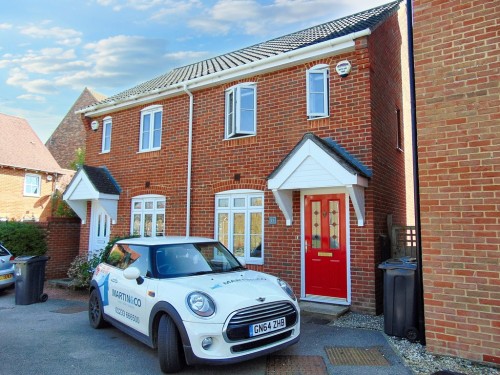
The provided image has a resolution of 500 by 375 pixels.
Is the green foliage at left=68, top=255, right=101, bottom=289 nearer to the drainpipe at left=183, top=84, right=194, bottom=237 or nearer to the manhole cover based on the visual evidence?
the manhole cover

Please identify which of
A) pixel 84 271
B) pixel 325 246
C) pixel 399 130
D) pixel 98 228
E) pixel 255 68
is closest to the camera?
pixel 325 246

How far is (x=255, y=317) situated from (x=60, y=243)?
10.3m

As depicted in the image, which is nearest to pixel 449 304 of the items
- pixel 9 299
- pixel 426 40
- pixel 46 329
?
pixel 426 40

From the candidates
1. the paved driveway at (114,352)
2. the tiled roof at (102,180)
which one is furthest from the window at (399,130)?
the tiled roof at (102,180)

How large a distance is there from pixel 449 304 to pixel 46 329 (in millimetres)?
6474

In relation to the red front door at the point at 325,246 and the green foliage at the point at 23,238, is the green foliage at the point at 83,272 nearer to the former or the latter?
the green foliage at the point at 23,238

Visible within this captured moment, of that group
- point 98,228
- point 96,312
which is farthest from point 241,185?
point 98,228

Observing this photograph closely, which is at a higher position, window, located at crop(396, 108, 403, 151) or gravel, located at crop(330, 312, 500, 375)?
window, located at crop(396, 108, 403, 151)

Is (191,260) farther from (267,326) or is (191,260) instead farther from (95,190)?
(95,190)

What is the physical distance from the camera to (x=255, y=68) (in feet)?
28.4

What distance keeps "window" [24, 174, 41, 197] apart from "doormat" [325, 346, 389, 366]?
69.6ft

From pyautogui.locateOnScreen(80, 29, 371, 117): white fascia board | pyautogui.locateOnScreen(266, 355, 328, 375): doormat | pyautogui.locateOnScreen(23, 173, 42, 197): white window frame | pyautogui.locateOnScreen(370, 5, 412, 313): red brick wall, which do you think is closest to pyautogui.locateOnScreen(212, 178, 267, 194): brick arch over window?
pyautogui.locateOnScreen(370, 5, 412, 313): red brick wall

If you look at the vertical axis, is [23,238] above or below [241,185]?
below

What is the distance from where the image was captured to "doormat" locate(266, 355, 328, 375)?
166 inches
